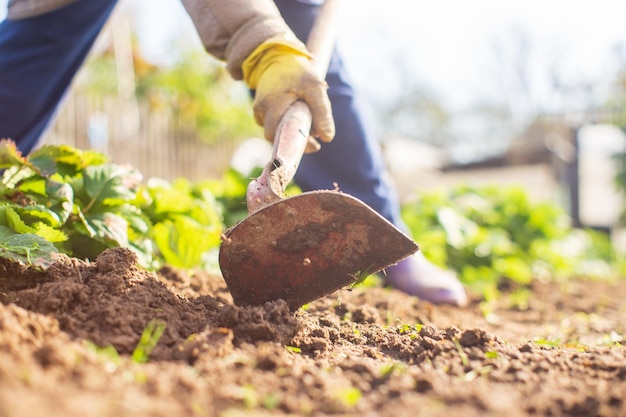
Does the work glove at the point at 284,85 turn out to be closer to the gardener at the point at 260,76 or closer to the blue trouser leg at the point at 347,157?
the gardener at the point at 260,76

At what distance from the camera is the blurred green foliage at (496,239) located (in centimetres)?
496

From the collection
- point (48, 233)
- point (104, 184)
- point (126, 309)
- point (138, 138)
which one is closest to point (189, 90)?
point (138, 138)

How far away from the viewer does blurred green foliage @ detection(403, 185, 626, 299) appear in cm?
496

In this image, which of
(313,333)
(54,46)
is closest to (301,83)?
(313,333)

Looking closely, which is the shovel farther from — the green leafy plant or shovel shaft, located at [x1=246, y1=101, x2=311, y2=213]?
the green leafy plant

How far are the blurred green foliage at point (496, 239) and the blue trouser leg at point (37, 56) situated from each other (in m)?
2.64

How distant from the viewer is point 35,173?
2215 mm

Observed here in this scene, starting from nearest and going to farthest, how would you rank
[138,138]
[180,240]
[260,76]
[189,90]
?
1. [260,76]
2. [180,240]
3. [138,138]
4. [189,90]

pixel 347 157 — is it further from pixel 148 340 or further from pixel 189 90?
pixel 189 90

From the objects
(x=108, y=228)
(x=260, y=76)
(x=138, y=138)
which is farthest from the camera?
(x=138, y=138)

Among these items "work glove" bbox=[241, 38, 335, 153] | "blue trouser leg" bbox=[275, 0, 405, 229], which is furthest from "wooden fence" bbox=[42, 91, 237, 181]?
"work glove" bbox=[241, 38, 335, 153]

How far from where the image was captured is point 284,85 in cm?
217

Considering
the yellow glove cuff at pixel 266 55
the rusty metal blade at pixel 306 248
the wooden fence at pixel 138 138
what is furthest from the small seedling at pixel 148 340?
the wooden fence at pixel 138 138

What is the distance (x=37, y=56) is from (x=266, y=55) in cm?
153
